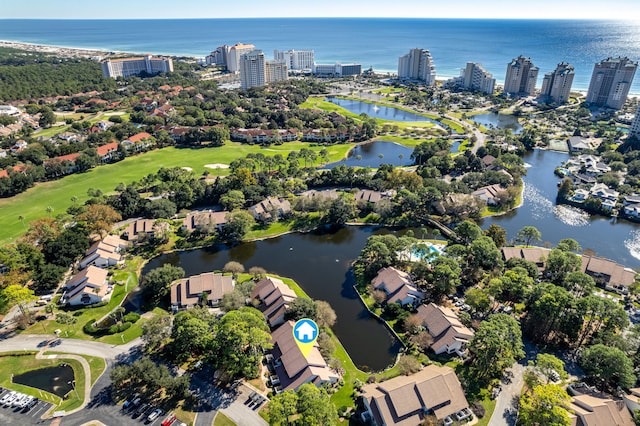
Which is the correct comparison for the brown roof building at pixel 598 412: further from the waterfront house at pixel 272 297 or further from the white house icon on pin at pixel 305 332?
the waterfront house at pixel 272 297

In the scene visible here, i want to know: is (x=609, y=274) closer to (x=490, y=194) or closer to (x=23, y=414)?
(x=490, y=194)

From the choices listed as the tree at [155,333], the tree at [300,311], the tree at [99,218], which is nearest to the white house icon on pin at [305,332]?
the tree at [300,311]

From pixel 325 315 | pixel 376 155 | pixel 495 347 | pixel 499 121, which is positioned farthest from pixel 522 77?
pixel 325 315

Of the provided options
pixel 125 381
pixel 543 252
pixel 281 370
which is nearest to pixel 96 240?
pixel 125 381

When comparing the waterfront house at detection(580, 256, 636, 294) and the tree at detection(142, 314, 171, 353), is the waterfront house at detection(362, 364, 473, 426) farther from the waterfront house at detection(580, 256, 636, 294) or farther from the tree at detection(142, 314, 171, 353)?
the waterfront house at detection(580, 256, 636, 294)

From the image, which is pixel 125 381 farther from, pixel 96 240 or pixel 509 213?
pixel 509 213

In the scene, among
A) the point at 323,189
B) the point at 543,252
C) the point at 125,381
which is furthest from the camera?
the point at 323,189

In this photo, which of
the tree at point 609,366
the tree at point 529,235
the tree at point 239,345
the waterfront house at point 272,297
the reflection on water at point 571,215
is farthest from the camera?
the reflection on water at point 571,215
